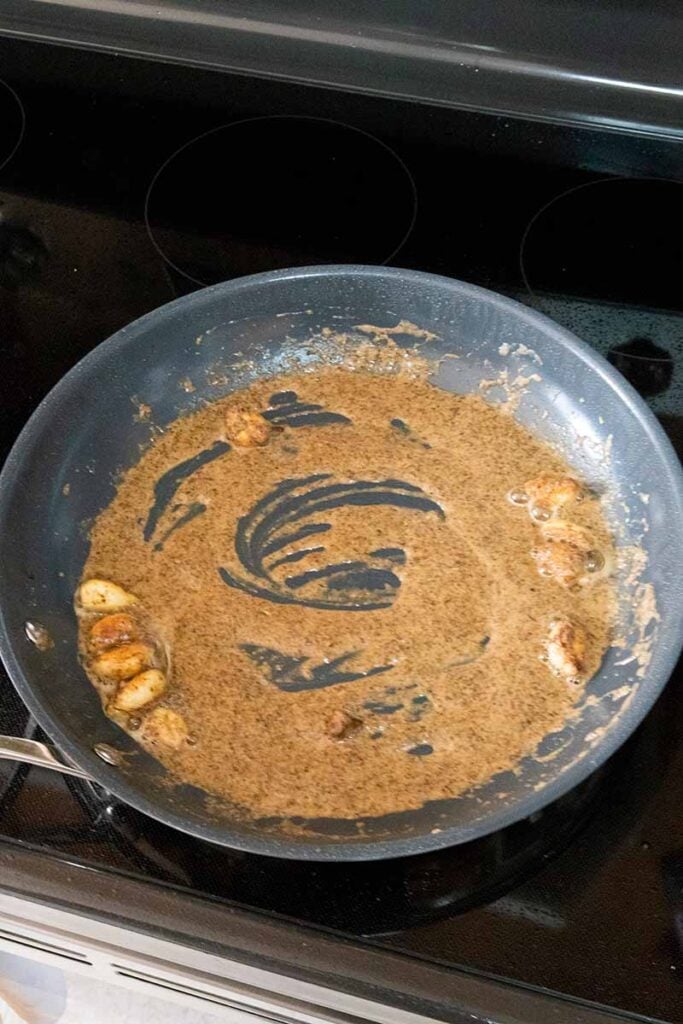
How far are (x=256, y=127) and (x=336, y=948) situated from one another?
85cm

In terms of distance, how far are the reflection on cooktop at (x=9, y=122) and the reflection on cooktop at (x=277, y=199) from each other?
17 centimetres

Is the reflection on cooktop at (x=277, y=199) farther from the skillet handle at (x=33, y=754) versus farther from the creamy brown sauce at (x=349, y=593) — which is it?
the skillet handle at (x=33, y=754)

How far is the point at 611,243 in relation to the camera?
1040mm

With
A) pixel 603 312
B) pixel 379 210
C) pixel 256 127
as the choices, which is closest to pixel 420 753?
pixel 603 312

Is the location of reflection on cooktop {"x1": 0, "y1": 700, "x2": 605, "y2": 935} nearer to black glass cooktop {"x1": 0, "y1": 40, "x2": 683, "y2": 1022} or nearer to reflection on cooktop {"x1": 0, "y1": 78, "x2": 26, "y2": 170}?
black glass cooktop {"x1": 0, "y1": 40, "x2": 683, "y2": 1022}

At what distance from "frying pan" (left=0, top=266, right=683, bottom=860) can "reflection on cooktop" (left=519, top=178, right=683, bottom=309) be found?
12cm

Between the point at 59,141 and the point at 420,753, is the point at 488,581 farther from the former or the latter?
the point at 59,141

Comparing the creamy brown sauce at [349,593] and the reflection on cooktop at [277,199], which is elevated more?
the reflection on cooktop at [277,199]

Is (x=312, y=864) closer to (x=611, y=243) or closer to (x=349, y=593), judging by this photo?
(x=349, y=593)

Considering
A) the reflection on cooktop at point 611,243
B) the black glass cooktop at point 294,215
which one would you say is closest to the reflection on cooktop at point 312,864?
the black glass cooktop at point 294,215

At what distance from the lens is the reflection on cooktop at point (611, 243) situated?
1.01 m

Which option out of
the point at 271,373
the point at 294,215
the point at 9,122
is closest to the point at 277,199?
the point at 294,215

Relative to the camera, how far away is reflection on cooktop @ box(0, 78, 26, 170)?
1138 millimetres

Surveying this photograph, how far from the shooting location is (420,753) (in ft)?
2.50
